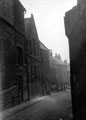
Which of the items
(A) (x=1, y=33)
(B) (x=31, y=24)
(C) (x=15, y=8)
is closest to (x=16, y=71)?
(A) (x=1, y=33)

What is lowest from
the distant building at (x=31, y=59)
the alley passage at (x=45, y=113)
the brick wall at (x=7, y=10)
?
the alley passage at (x=45, y=113)

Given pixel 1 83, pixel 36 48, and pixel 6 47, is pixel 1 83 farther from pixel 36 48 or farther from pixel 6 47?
pixel 36 48

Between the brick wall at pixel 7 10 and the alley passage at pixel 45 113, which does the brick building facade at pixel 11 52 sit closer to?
the brick wall at pixel 7 10

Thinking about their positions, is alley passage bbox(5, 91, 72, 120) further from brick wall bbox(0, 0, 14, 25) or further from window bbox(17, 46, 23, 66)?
brick wall bbox(0, 0, 14, 25)

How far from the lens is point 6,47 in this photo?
14.8m

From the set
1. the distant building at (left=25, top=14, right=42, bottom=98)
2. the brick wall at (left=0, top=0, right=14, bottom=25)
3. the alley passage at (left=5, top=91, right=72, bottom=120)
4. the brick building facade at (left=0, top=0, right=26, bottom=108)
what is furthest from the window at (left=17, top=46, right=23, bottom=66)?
the alley passage at (left=5, top=91, right=72, bottom=120)

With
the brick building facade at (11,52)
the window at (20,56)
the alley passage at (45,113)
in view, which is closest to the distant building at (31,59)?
the window at (20,56)

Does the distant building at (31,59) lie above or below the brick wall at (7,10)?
below

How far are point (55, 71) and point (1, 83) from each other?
36.7 metres

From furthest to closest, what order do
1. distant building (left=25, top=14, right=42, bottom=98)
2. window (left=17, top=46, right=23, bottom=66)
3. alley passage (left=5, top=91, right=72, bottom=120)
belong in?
distant building (left=25, top=14, right=42, bottom=98) < window (left=17, top=46, right=23, bottom=66) < alley passage (left=5, top=91, right=72, bottom=120)

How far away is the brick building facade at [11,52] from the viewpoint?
46.1ft

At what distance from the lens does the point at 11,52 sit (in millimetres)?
15938

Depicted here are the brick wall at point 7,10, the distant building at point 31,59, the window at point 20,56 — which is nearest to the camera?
the brick wall at point 7,10

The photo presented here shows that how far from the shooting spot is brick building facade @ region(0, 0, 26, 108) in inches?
554
